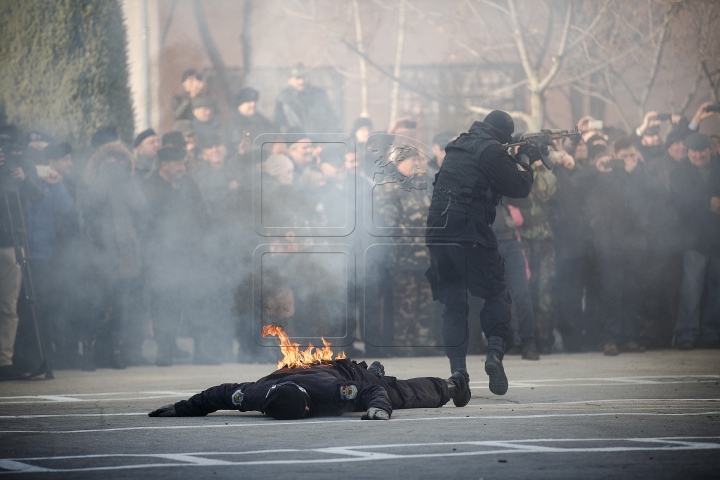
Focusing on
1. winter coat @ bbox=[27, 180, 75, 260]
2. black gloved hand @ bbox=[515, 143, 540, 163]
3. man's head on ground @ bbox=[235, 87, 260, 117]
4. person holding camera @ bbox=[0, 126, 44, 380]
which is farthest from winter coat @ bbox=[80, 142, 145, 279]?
black gloved hand @ bbox=[515, 143, 540, 163]

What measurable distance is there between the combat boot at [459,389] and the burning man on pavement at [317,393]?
3.5 inches

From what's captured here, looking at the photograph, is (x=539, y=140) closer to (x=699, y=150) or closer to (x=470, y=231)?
(x=470, y=231)

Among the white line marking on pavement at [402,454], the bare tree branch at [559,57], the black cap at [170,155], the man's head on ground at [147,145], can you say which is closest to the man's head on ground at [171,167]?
the black cap at [170,155]

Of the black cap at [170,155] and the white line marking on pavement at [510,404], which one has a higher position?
the black cap at [170,155]

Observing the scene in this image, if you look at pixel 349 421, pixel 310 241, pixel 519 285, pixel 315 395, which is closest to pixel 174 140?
pixel 310 241

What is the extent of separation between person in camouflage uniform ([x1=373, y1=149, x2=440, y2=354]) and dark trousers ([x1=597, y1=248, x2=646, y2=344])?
161cm

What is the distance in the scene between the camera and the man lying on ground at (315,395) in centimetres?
645

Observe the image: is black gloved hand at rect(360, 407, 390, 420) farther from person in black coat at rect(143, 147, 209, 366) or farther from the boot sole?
person in black coat at rect(143, 147, 209, 366)

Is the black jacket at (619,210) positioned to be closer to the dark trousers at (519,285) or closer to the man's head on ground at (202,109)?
the dark trousers at (519,285)

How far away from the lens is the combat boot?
7.16 metres

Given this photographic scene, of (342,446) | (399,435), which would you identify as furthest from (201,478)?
(399,435)

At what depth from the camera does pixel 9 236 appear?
33.6 ft

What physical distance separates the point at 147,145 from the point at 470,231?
4894mm

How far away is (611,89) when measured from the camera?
18.8 metres
